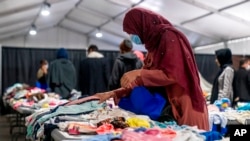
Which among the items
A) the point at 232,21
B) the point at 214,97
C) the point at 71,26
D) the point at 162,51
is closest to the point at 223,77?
the point at 214,97

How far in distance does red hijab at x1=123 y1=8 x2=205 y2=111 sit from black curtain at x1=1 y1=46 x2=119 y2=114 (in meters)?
6.37

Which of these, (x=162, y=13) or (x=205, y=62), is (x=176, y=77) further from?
(x=205, y=62)

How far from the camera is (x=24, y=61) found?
8.53m

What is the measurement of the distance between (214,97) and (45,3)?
14.9 feet

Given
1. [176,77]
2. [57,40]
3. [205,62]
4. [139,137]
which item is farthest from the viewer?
[57,40]

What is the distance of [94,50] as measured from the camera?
582 centimetres

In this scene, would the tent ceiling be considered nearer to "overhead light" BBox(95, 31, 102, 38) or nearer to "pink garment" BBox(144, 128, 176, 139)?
"overhead light" BBox(95, 31, 102, 38)

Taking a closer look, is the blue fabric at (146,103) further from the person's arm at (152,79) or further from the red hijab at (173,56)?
the red hijab at (173,56)

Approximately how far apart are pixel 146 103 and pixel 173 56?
0.29m

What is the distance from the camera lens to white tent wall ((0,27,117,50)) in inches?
478

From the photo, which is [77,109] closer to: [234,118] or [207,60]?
[234,118]

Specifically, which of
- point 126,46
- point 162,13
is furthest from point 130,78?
point 162,13

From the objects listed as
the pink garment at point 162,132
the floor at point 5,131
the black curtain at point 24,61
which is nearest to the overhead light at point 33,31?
the black curtain at point 24,61

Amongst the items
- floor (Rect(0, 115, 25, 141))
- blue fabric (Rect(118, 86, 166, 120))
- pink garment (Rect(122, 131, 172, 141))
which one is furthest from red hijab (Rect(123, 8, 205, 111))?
floor (Rect(0, 115, 25, 141))
